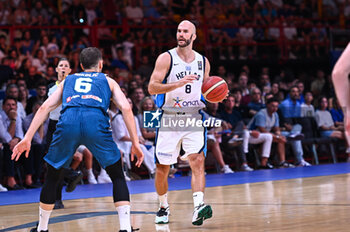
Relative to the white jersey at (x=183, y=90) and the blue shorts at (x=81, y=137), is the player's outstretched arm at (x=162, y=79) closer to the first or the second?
the white jersey at (x=183, y=90)

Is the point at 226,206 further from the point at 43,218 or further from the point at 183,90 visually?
the point at 43,218

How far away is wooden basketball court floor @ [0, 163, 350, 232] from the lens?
587 cm

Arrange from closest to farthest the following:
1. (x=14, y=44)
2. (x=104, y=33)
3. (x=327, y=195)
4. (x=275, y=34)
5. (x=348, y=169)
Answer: (x=327, y=195), (x=348, y=169), (x=14, y=44), (x=104, y=33), (x=275, y=34)

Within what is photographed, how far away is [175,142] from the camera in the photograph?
634 centimetres

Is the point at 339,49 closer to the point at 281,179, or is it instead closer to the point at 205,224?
the point at 281,179

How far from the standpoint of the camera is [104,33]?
15.7m

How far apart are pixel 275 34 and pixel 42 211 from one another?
1393cm

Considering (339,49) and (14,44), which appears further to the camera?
(339,49)

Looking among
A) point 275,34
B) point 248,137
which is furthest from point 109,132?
point 275,34

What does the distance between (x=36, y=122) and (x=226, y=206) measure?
9.67 ft

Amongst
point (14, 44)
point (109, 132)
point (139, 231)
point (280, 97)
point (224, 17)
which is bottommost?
point (139, 231)

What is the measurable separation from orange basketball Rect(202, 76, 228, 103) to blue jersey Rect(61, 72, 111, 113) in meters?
1.45

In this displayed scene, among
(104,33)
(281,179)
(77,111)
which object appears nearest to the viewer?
(77,111)

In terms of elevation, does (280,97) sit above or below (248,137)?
above
